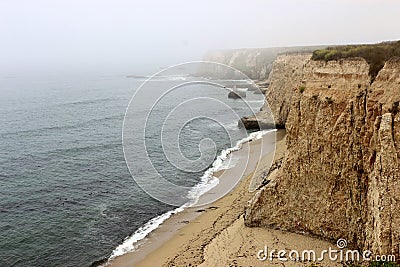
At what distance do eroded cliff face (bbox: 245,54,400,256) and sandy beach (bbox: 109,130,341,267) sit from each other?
81 cm

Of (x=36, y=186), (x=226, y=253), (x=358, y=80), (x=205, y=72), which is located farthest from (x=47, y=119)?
(x=205, y=72)

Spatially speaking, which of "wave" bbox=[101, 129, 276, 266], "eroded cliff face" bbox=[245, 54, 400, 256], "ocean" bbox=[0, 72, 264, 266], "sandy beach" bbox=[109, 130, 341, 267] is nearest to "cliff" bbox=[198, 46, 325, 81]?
"ocean" bbox=[0, 72, 264, 266]

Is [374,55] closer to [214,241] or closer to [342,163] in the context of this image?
[342,163]

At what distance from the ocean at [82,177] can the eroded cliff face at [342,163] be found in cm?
953

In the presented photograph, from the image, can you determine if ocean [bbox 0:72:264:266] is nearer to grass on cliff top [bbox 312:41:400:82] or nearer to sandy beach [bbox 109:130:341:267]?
sandy beach [bbox 109:130:341:267]

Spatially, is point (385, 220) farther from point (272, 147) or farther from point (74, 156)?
point (74, 156)

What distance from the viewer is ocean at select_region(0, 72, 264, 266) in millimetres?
21703

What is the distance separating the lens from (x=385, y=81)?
1516 cm

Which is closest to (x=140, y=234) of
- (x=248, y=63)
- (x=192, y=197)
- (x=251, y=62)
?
(x=192, y=197)

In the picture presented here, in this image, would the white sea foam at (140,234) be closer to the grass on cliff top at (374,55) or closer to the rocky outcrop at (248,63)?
the grass on cliff top at (374,55)

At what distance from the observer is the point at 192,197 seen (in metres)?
27.4

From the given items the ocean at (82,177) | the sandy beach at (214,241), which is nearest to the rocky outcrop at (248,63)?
the ocean at (82,177)

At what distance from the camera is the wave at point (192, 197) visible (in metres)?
21.1

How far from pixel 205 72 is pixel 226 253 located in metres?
108
